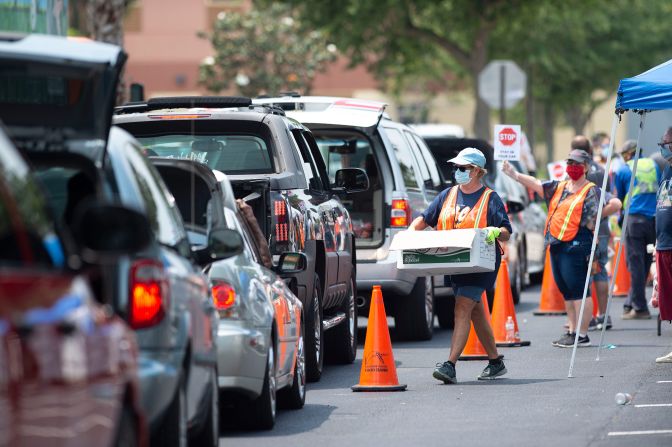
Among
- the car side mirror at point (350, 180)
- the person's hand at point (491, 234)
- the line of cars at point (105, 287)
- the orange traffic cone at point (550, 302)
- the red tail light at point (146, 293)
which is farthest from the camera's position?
the orange traffic cone at point (550, 302)

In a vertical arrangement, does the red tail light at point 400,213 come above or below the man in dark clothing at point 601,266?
above

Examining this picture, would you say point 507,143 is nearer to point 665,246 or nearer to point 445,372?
point 665,246

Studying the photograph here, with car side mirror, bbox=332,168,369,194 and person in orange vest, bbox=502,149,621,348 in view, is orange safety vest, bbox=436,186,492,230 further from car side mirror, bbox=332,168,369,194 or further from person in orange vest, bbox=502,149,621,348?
person in orange vest, bbox=502,149,621,348

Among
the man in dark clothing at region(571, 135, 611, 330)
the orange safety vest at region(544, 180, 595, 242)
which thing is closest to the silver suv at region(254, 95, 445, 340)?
the orange safety vest at region(544, 180, 595, 242)

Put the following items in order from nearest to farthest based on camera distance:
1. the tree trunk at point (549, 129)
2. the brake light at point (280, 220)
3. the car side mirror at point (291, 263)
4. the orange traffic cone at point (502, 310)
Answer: the car side mirror at point (291, 263)
the brake light at point (280, 220)
the orange traffic cone at point (502, 310)
the tree trunk at point (549, 129)

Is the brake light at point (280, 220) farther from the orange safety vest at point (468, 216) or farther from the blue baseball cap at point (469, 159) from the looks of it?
the blue baseball cap at point (469, 159)

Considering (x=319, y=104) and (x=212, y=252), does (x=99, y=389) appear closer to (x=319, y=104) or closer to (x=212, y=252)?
(x=212, y=252)

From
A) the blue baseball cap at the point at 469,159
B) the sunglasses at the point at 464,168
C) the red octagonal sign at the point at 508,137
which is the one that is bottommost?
the sunglasses at the point at 464,168

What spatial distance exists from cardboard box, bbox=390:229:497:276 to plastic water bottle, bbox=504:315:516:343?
3006 millimetres

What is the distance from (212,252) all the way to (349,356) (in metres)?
6.01

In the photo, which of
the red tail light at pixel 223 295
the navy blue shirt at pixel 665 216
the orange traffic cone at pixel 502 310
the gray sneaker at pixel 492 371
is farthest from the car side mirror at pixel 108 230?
the orange traffic cone at pixel 502 310

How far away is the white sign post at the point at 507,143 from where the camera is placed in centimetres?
1678

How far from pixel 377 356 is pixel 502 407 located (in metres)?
1.32

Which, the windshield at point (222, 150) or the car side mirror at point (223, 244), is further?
the windshield at point (222, 150)
